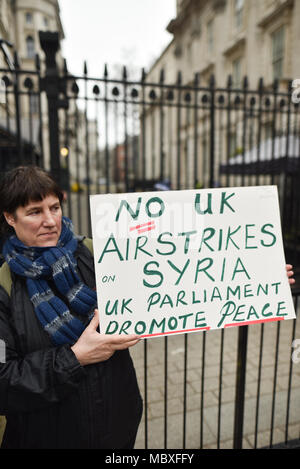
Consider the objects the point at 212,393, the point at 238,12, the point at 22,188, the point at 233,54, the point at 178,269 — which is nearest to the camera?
the point at 22,188

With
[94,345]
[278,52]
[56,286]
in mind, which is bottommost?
[94,345]

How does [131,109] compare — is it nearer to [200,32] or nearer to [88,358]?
[88,358]

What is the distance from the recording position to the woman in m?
1.11

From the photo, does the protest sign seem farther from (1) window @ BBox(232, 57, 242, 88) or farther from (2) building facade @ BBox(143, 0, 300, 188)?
(1) window @ BBox(232, 57, 242, 88)

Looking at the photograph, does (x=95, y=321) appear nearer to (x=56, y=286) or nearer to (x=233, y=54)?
(x=56, y=286)

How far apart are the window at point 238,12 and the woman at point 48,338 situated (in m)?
16.2

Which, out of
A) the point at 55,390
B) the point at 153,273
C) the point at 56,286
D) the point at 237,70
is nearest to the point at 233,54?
the point at 237,70

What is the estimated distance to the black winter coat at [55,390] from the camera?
1.10 metres

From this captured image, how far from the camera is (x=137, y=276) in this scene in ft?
4.18

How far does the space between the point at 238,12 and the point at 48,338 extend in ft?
56.1

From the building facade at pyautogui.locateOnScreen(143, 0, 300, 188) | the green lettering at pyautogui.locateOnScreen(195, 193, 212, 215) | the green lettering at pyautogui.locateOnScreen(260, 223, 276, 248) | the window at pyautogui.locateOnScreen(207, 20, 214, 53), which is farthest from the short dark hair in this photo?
the window at pyautogui.locateOnScreen(207, 20, 214, 53)

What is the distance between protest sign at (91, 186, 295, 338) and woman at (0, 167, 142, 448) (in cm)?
13

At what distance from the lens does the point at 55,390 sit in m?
1.11

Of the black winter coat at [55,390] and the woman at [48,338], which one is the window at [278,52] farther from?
the black winter coat at [55,390]
